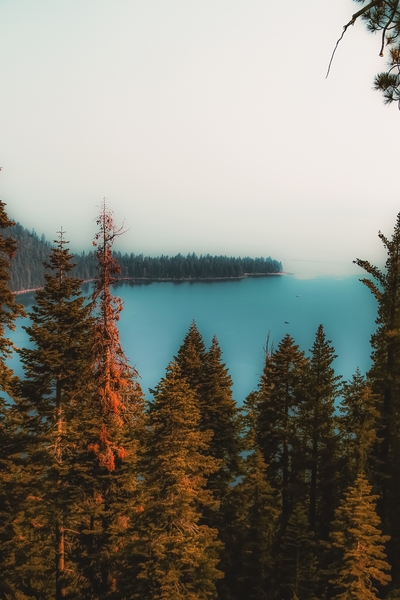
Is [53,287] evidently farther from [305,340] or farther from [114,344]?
[305,340]

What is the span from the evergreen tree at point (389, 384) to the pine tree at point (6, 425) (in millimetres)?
13295

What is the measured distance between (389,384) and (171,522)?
9825mm

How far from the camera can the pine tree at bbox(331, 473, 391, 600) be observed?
584 inches

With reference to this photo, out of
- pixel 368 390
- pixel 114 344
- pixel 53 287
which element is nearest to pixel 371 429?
pixel 368 390

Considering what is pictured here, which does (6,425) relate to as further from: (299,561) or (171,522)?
(299,561)

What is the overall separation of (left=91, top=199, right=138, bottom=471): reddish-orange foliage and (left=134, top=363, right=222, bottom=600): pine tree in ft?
5.58

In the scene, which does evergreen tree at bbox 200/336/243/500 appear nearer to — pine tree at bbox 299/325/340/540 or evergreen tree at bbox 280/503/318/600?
pine tree at bbox 299/325/340/540

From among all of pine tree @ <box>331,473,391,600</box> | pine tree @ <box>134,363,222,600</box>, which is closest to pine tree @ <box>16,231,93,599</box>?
pine tree @ <box>134,363,222,600</box>

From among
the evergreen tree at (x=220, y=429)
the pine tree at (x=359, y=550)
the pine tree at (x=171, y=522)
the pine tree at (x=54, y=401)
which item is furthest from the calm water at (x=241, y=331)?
the pine tree at (x=171, y=522)

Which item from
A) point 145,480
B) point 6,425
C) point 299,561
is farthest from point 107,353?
point 299,561

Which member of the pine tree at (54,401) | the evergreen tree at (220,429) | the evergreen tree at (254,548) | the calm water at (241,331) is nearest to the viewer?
the pine tree at (54,401)

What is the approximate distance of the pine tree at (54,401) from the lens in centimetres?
1739

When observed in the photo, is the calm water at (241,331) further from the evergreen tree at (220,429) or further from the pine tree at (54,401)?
the pine tree at (54,401)

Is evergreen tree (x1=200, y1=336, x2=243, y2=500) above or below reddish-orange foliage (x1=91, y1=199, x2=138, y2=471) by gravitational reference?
below
